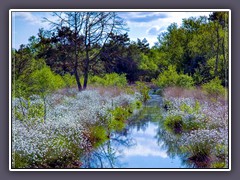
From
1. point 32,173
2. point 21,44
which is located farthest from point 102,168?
point 21,44

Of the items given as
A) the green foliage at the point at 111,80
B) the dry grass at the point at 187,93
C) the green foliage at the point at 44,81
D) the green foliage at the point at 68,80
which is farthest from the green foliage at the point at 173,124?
the green foliage at the point at 44,81

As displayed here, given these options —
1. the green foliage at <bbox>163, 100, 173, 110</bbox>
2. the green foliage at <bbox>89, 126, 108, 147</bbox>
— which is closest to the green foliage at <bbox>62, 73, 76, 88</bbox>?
the green foliage at <bbox>89, 126, 108, 147</bbox>

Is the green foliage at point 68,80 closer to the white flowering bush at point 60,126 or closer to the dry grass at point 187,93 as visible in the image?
the white flowering bush at point 60,126

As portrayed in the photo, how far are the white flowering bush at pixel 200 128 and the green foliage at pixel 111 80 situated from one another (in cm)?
59

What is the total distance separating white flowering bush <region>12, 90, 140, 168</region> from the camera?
630 centimetres

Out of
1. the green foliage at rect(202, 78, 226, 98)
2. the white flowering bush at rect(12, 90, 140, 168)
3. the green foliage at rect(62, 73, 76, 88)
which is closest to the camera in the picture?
the white flowering bush at rect(12, 90, 140, 168)

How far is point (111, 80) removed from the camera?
6.62 m

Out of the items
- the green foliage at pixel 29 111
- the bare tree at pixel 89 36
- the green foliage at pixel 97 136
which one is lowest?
the green foliage at pixel 97 136

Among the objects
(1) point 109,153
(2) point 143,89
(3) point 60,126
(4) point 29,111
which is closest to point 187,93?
(2) point 143,89

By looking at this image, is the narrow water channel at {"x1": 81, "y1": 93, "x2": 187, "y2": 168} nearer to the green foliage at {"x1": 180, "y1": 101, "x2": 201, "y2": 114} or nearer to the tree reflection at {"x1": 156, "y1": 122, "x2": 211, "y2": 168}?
the tree reflection at {"x1": 156, "y1": 122, "x2": 211, "y2": 168}

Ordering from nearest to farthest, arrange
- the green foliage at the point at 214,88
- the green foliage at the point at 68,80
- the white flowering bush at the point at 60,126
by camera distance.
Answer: the white flowering bush at the point at 60,126
the green foliage at the point at 214,88
the green foliage at the point at 68,80

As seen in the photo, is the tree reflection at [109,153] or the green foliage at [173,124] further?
the green foliage at [173,124]

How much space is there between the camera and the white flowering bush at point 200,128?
638 cm

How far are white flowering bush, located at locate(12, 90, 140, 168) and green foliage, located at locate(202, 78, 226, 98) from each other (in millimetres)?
845
